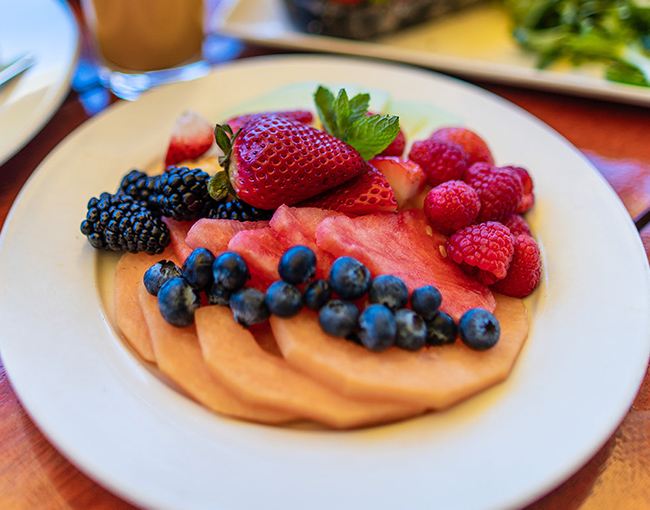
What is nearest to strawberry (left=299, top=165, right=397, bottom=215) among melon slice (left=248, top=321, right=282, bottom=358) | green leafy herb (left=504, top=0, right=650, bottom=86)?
melon slice (left=248, top=321, right=282, bottom=358)

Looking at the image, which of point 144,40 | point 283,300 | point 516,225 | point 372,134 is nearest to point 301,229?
point 283,300

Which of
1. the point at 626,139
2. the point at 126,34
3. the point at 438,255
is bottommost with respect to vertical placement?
the point at 626,139

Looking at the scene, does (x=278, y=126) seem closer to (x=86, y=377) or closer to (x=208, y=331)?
(x=208, y=331)

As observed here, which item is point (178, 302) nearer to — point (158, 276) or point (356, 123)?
point (158, 276)

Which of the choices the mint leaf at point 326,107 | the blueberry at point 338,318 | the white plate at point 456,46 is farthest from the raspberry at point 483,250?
the white plate at point 456,46

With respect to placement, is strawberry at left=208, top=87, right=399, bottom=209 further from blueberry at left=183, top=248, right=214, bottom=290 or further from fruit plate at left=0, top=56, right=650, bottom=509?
fruit plate at left=0, top=56, right=650, bottom=509

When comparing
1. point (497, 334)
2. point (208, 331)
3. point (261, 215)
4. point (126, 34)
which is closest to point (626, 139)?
point (497, 334)

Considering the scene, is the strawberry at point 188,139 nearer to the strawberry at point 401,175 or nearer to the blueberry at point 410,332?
the strawberry at point 401,175
